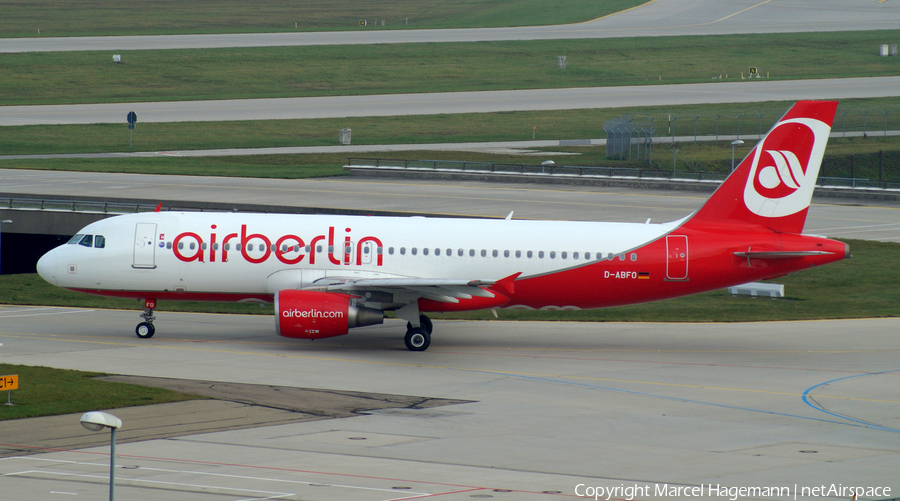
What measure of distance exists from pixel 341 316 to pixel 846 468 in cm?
1722

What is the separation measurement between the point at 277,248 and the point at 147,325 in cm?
563

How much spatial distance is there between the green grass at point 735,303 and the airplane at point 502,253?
6869mm

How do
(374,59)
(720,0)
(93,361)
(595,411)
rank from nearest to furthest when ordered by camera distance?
(595,411)
(93,361)
(374,59)
(720,0)

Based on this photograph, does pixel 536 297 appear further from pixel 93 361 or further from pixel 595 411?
pixel 93 361

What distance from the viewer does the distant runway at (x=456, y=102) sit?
97.3 m

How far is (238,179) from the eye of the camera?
7069 cm

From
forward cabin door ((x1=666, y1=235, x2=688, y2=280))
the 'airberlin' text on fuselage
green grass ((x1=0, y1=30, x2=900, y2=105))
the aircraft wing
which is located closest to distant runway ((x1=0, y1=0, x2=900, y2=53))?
green grass ((x1=0, y1=30, x2=900, y2=105))

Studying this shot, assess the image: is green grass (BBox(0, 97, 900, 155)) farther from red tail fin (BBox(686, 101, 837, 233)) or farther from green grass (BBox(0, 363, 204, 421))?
green grass (BBox(0, 363, 204, 421))

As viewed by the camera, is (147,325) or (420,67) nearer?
(147,325)

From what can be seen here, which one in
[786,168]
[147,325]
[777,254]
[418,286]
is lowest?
[147,325]

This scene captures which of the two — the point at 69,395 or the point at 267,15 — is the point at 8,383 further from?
the point at 267,15

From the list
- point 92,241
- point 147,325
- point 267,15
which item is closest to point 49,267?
point 92,241

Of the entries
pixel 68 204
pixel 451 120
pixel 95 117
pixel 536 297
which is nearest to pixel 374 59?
pixel 451 120

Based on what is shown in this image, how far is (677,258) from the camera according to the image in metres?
36.4
